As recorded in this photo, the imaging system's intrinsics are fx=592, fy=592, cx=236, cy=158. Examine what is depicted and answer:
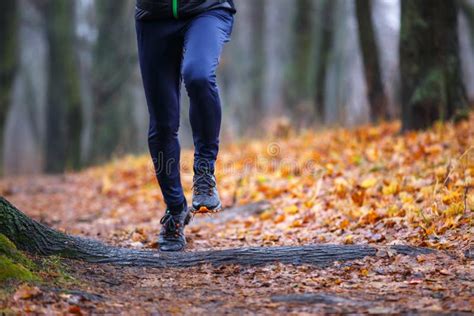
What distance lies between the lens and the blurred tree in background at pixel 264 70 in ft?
Result: 24.8

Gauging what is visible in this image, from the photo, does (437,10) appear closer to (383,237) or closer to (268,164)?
(268,164)

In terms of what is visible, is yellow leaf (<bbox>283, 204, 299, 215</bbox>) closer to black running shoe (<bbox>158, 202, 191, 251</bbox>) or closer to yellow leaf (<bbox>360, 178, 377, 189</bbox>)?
yellow leaf (<bbox>360, 178, 377, 189</bbox>)

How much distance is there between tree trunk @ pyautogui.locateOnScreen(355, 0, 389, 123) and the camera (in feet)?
32.1

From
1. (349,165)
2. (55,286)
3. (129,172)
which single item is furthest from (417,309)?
(129,172)

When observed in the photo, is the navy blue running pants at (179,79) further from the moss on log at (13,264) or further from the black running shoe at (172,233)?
the moss on log at (13,264)

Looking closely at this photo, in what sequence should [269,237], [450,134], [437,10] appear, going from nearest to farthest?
[269,237]
[450,134]
[437,10]

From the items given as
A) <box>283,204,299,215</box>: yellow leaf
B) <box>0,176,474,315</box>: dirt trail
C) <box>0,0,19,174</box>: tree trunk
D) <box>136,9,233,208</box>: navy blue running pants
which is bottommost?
<box>0,176,474,315</box>: dirt trail

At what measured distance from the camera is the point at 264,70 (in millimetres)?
24828

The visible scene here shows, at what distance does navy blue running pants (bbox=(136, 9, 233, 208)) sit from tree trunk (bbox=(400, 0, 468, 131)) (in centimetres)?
420

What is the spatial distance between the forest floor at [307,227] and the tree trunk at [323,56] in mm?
3591

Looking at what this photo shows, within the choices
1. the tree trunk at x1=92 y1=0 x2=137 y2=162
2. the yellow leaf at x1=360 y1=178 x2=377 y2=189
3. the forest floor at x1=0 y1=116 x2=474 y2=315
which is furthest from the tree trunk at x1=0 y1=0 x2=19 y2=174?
the yellow leaf at x1=360 y1=178 x2=377 y2=189

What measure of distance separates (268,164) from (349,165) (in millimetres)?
1519

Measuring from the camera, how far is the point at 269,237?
186 inches

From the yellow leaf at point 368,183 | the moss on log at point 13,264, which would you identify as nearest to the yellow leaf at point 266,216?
the yellow leaf at point 368,183
